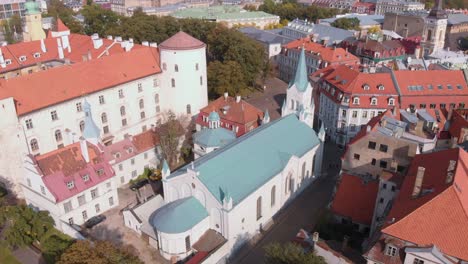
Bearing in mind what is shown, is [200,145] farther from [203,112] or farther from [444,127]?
[444,127]

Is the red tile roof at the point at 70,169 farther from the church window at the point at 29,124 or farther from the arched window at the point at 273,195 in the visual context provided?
the arched window at the point at 273,195

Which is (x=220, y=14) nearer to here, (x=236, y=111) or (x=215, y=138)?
(x=236, y=111)

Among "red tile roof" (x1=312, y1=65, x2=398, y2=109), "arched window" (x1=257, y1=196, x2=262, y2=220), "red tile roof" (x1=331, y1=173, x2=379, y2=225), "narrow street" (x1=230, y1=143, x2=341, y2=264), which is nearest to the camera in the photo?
"narrow street" (x1=230, y1=143, x2=341, y2=264)

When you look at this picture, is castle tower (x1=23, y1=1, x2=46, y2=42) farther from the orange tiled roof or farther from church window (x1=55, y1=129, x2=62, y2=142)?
the orange tiled roof

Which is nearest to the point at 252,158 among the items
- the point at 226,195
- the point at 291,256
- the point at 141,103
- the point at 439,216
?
the point at 226,195

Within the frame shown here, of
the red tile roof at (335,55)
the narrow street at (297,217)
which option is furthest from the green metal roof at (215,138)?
the red tile roof at (335,55)

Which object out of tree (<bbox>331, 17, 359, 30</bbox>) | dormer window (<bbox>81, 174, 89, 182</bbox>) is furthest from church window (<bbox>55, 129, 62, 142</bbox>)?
tree (<bbox>331, 17, 359, 30</bbox>)
